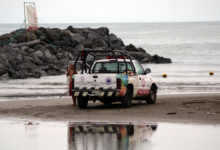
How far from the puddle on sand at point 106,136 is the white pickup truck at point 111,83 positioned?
2.97 metres

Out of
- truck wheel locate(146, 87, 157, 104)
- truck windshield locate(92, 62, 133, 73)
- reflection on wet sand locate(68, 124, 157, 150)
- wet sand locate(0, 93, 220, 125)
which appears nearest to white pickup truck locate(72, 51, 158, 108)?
truck windshield locate(92, 62, 133, 73)

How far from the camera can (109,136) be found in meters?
12.1

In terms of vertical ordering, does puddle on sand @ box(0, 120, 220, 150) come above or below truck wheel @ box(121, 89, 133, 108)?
above

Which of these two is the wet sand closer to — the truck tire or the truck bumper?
the truck tire

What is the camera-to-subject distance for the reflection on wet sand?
10867mm

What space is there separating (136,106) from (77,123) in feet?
15.1

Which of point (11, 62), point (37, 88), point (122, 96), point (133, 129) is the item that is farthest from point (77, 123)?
point (11, 62)

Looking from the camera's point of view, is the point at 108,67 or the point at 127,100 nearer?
the point at 127,100

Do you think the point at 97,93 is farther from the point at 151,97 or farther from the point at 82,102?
the point at 151,97

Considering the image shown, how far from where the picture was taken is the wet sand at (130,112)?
1517cm

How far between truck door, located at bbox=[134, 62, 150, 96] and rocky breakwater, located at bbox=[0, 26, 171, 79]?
1900 centimetres

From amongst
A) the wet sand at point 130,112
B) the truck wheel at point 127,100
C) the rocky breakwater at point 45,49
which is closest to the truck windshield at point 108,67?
the truck wheel at point 127,100

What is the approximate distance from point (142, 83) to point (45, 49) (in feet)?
96.8

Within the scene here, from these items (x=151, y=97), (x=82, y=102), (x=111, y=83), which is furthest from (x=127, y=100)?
(x=151, y=97)
